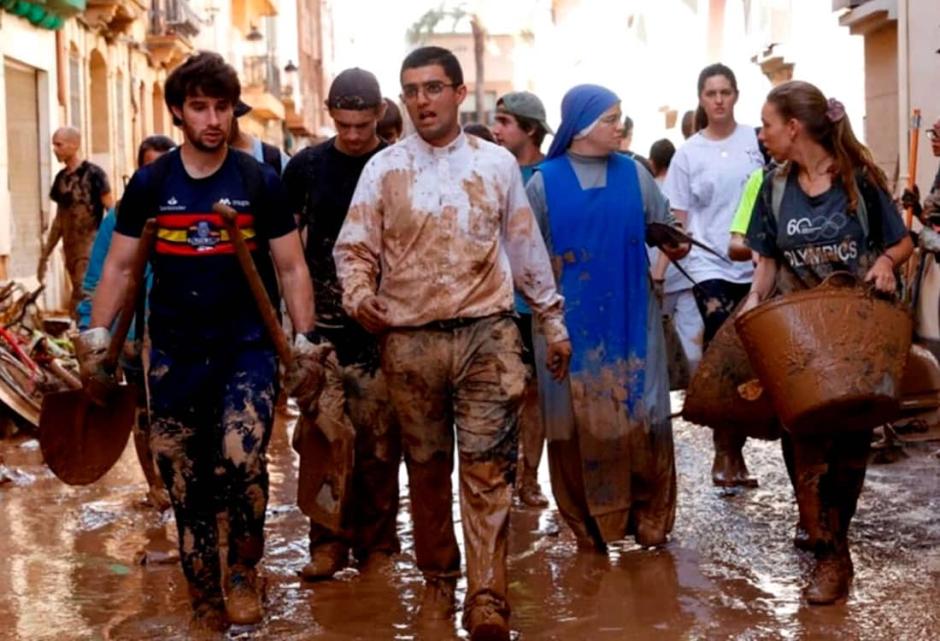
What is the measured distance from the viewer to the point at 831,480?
652cm

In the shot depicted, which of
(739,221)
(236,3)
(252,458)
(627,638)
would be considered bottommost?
(627,638)

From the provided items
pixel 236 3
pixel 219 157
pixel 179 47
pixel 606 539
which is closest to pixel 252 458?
pixel 219 157

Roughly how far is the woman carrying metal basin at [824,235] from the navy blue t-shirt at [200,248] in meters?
1.66

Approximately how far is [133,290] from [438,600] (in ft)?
4.80

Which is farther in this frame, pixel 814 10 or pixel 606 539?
pixel 814 10

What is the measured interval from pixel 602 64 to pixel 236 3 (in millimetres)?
11112

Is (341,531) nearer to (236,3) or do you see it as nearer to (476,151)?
(476,151)

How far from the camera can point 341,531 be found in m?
7.06

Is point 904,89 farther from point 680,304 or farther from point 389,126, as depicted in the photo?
A: point 389,126

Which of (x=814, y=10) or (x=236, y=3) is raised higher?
(x=236, y=3)

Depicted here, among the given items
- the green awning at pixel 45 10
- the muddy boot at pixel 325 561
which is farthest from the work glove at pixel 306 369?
the green awning at pixel 45 10

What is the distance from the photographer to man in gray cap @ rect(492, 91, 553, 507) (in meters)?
8.63

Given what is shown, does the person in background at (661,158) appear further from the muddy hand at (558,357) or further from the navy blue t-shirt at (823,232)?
the muddy hand at (558,357)

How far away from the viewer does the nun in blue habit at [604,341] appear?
7.35 metres
